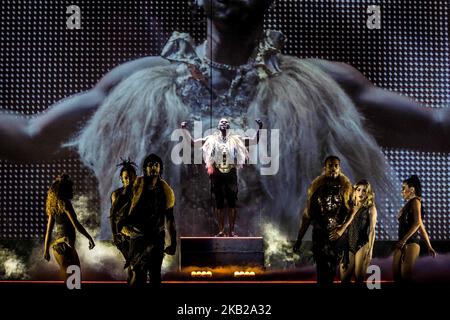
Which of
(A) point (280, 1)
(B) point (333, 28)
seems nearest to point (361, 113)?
(B) point (333, 28)

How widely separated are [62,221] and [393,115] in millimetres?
4553

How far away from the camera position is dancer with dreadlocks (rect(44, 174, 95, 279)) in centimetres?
826

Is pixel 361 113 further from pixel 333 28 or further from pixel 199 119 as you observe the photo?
pixel 199 119

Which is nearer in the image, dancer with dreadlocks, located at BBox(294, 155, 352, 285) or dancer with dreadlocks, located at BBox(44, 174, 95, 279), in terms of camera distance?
dancer with dreadlocks, located at BBox(294, 155, 352, 285)

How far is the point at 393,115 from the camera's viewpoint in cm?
953

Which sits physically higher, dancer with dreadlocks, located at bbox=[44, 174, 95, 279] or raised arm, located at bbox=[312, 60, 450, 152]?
raised arm, located at bbox=[312, 60, 450, 152]

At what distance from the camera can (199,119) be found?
30.8 feet

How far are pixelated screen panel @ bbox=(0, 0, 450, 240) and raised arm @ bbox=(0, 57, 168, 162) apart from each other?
11 cm

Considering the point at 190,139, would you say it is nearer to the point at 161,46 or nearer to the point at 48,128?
the point at 161,46

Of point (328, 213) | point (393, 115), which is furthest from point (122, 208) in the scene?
point (393, 115)

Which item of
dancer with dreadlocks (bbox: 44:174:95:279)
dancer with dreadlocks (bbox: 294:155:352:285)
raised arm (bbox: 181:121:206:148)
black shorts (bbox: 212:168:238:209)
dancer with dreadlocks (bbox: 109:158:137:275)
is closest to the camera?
dancer with dreadlocks (bbox: 109:158:137:275)

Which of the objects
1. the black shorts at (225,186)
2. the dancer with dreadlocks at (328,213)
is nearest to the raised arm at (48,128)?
the black shorts at (225,186)

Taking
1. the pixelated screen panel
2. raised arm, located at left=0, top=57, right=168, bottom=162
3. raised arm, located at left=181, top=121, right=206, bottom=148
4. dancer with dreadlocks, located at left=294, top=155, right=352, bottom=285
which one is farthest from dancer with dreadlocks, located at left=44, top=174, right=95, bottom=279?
dancer with dreadlocks, located at left=294, top=155, right=352, bottom=285

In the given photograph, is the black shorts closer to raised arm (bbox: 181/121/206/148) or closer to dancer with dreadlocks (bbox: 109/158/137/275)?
raised arm (bbox: 181/121/206/148)
